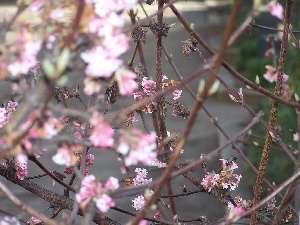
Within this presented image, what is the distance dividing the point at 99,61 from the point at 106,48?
28mm

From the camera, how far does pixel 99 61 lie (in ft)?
3.39

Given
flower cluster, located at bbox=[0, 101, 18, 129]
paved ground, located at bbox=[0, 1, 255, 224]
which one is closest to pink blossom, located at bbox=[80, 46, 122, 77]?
flower cluster, located at bbox=[0, 101, 18, 129]

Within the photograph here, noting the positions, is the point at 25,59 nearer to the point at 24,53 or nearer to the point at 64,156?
the point at 24,53

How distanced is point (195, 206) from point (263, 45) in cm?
415

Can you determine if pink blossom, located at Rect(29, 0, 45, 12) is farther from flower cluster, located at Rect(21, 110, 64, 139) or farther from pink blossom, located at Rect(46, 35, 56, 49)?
flower cluster, located at Rect(21, 110, 64, 139)

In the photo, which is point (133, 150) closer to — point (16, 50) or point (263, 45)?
point (16, 50)

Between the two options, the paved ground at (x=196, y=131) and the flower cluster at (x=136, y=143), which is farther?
the paved ground at (x=196, y=131)

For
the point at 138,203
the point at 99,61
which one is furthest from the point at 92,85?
the point at 138,203

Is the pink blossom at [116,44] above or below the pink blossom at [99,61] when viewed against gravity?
above

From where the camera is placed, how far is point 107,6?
3.60 ft

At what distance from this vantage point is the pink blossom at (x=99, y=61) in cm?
103

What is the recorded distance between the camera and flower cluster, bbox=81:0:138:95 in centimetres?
104

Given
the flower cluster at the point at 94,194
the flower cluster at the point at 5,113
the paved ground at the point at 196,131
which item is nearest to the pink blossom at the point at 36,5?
the flower cluster at the point at 94,194

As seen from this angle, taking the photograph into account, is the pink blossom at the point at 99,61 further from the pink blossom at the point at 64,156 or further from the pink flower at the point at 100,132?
the pink blossom at the point at 64,156
